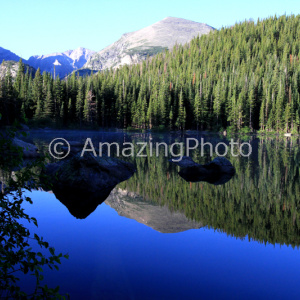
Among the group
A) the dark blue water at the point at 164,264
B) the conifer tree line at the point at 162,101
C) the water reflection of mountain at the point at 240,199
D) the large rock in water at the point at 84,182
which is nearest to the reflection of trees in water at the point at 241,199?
the water reflection of mountain at the point at 240,199

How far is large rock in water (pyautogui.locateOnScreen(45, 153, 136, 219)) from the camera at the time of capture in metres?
11.2

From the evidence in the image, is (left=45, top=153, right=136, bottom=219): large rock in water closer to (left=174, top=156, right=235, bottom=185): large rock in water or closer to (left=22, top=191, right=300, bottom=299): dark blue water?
(left=22, top=191, right=300, bottom=299): dark blue water

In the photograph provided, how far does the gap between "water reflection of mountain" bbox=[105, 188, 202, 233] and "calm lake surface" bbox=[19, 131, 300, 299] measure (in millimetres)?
30

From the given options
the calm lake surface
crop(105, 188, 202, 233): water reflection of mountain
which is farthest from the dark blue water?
crop(105, 188, 202, 233): water reflection of mountain

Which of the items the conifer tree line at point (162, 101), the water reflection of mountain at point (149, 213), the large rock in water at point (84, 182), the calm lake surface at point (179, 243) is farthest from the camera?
the conifer tree line at point (162, 101)

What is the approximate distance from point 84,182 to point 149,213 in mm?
3796

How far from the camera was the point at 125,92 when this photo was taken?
8944cm

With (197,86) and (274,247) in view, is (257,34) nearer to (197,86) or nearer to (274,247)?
(197,86)

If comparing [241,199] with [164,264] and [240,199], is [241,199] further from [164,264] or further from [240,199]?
[164,264]

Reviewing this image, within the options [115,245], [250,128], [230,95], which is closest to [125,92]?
[230,95]

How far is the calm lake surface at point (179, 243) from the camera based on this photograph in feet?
17.5

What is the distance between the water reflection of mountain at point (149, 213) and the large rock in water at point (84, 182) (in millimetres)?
723

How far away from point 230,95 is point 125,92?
31.4 m

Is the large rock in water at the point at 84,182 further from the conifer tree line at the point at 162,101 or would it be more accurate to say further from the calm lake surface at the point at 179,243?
the conifer tree line at the point at 162,101
